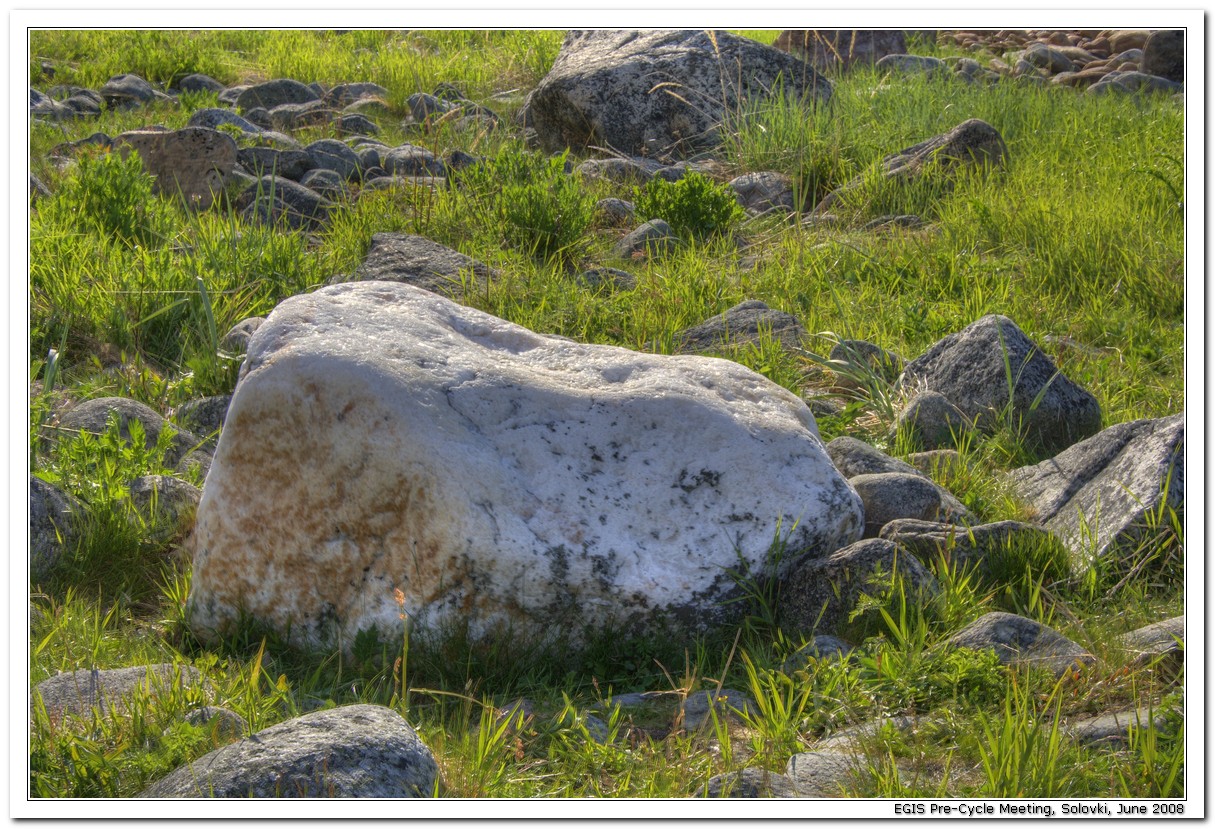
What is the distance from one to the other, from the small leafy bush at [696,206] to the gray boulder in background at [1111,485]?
2.75m

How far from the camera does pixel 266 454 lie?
325 centimetres

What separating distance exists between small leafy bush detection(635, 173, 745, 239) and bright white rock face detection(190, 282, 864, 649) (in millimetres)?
3074

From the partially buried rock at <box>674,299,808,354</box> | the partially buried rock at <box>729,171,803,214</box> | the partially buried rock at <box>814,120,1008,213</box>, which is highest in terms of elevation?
the partially buried rock at <box>814,120,1008,213</box>

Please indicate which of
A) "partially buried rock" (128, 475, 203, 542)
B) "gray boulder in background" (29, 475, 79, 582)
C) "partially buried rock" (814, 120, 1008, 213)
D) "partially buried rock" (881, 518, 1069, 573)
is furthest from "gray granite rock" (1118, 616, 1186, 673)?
"partially buried rock" (814, 120, 1008, 213)

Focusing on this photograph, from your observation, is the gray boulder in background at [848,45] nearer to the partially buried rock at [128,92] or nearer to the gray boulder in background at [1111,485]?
the partially buried rock at [128,92]

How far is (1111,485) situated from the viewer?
3.73 meters

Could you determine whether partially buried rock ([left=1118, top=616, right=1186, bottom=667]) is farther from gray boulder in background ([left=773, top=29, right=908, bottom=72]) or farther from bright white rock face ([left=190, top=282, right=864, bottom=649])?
gray boulder in background ([left=773, top=29, right=908, bottom=72])

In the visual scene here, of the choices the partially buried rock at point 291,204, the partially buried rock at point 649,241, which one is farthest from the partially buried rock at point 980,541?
the partially buried rock at point 291,204

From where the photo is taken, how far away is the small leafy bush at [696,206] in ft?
21.0

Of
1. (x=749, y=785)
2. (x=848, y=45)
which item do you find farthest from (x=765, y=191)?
(x=848, y=45)

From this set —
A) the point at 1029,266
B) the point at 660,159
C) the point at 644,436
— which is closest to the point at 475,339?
the point at 644,436

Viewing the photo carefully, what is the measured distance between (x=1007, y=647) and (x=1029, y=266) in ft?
11.4

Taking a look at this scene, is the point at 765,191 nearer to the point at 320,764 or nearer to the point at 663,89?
the point at 663,89

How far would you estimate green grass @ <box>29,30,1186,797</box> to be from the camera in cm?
262
